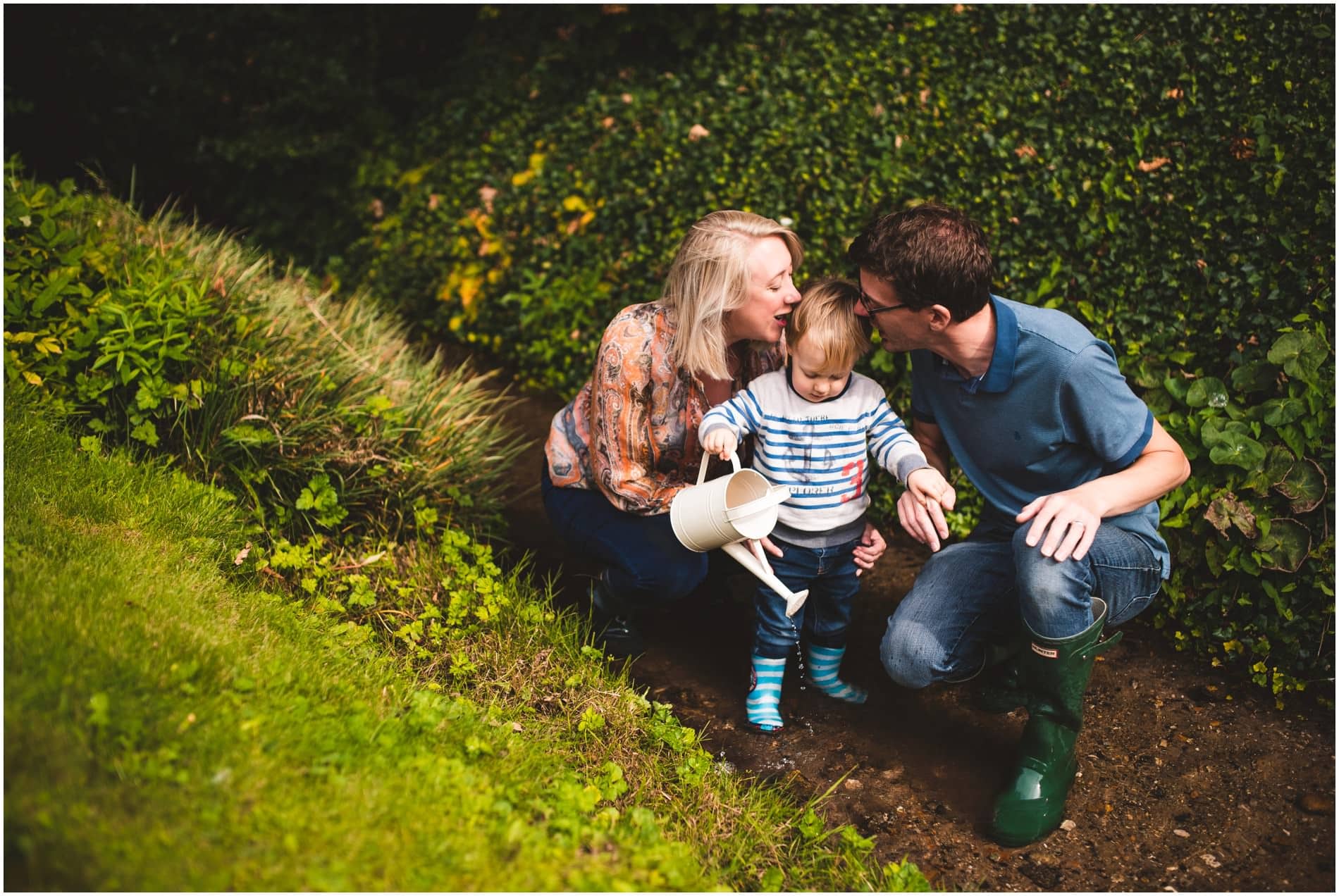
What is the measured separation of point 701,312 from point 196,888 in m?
1.94

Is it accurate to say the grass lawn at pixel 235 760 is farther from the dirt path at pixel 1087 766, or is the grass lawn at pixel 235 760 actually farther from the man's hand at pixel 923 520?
the man's hand at pixel 923 520

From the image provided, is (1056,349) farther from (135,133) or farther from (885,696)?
(135,133)

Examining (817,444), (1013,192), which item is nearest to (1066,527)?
(817,444)

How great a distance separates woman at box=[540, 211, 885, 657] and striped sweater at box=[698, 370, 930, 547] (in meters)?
0.15

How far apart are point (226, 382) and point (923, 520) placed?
2.50 meters

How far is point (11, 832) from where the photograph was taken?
1858 millimetres

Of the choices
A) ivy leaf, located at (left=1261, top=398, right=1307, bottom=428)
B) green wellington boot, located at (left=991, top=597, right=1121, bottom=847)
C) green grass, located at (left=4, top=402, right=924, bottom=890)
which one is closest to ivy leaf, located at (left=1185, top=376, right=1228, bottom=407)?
ivy leaf, located at (left=1261, top=398, right=1307, bottom=428)

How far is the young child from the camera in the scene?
2756mm

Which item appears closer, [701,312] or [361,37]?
[701,312]

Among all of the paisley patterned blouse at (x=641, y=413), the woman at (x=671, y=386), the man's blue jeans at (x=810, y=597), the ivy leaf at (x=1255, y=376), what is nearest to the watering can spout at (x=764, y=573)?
the man's blue jeans at (x=810, y=597)

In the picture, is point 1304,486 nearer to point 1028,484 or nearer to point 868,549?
point 1028,484

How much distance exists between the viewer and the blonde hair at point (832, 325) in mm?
2736

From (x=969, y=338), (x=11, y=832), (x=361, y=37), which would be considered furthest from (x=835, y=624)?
(x=361, y=37)

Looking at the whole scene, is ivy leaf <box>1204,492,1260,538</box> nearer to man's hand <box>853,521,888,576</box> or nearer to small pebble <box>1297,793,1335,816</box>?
small pebble <box>1297,793,1335,816</box>
